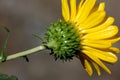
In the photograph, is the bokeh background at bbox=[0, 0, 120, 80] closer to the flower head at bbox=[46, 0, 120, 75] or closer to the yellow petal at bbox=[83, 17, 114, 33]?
the flower head at bbox=[46, 0, 120, 75]

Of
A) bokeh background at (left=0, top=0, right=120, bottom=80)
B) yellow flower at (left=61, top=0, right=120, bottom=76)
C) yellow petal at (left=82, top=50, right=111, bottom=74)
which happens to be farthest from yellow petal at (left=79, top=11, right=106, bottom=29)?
bokeh background at (left=0, top=0, right=120, bottom=80)

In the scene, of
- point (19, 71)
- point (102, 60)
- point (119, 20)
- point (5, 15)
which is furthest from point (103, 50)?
point (119, 20)

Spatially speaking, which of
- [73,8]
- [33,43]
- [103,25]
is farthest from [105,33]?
[33,43]

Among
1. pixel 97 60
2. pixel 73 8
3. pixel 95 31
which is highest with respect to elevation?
pixel 73 8

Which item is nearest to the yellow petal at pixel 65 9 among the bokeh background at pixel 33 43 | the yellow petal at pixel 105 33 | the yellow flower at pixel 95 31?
the yellow flower at pixel 95 31

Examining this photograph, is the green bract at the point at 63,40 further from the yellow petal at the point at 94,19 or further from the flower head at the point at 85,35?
the yellow petal at the point at 94,19

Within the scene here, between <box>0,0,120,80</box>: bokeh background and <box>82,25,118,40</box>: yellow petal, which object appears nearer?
<box>82,25,118,40</box>: yellow petal

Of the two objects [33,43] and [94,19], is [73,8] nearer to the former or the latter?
[94,19]
